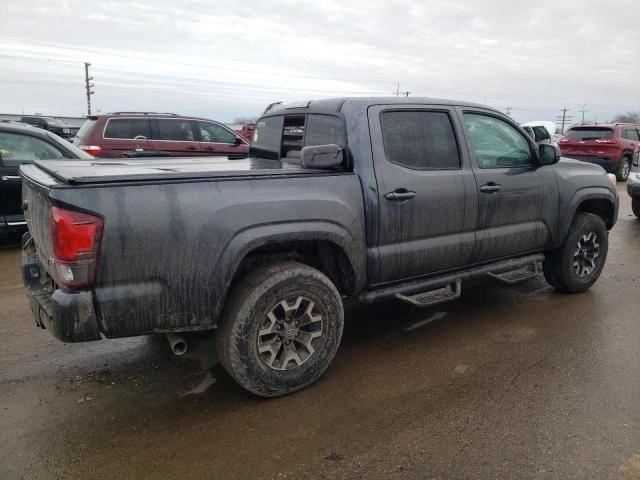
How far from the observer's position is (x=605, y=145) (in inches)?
602

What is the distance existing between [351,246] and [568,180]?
2.55m

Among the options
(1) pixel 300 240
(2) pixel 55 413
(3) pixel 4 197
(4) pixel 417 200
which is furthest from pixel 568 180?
(3) pixel 4 197

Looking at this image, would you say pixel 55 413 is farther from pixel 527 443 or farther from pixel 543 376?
pixel 543 376

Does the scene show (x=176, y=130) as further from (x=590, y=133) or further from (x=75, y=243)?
(x=590, y=133)

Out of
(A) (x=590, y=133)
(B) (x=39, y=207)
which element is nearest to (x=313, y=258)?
(B) (x=39, y=207)

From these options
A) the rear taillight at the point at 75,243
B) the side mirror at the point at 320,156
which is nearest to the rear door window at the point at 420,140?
the side mirror at the point at 320,156

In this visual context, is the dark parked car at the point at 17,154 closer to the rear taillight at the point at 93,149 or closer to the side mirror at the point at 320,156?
the rear taillight at the point at 93,149

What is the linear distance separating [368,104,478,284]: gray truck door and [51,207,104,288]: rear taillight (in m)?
1.74

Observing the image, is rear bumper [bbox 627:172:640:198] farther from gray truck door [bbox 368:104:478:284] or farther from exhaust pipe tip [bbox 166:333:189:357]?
exhaust pipe tip [bbox 166:333:189:357]

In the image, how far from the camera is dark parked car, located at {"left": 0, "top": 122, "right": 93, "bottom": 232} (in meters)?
6.46

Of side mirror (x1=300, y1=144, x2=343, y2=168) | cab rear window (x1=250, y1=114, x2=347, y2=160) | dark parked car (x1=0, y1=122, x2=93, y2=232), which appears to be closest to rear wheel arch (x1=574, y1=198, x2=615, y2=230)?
cab rear window (x1=250, y1=114, x2=347, y2=160)

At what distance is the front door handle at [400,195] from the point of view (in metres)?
3.46

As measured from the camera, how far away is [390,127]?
3656mm

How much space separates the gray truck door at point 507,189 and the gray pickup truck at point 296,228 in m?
0.01
